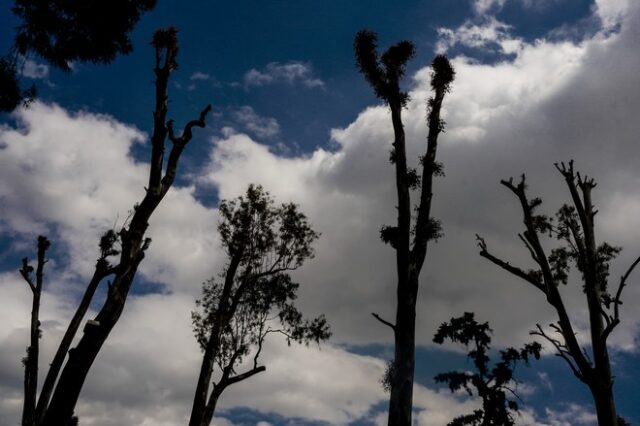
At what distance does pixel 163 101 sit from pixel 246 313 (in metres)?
11.4

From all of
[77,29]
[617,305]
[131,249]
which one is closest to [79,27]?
[77,29]

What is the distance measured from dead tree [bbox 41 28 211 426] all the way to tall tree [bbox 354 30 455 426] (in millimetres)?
4842

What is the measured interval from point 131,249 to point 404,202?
18.6 ft

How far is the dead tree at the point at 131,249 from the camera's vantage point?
7.61 meters

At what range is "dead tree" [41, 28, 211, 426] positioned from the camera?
300 inches

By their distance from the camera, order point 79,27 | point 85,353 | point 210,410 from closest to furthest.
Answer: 1. point 85,353
2. point 79,27
3. point 210,410

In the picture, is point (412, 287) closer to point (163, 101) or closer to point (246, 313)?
point (163, 101)

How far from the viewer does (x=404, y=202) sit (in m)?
10.3

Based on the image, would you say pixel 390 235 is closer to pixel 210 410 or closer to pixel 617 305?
pixel 617 305

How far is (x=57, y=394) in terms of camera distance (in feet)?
24.8

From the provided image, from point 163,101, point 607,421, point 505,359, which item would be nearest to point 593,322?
point 607,421

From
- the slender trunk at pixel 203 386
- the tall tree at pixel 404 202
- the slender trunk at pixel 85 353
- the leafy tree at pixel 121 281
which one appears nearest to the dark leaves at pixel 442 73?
the tall tree at pixel 404 202

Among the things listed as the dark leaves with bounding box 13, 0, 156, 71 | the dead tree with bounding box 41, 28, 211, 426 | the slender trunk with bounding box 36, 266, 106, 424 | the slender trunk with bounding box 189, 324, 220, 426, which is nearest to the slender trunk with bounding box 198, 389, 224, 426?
the slender trunk with bounding box 189, 324, 220, 426

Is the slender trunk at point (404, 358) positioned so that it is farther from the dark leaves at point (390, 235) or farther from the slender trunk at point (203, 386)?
the slender trunk at point (203, 386)
